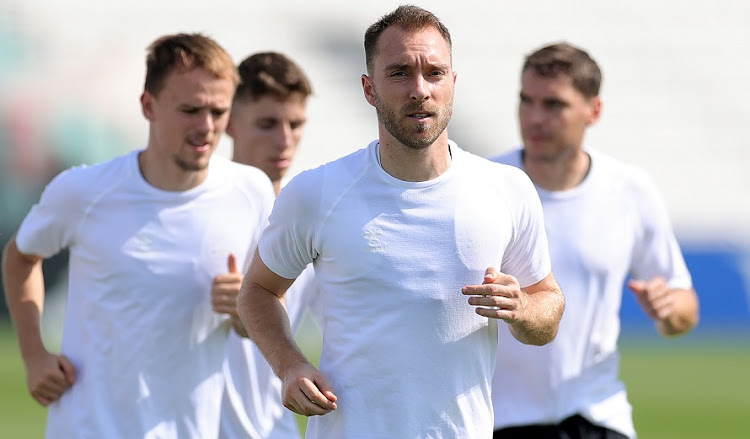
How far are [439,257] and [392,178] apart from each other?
296 millimetres

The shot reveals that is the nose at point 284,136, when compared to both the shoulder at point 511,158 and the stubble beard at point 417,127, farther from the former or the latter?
the stubble beard at point 417,127

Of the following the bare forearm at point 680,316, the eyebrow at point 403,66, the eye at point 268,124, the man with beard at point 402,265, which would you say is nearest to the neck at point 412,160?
the man with beard at point 402,265

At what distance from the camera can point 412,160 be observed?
4.21m

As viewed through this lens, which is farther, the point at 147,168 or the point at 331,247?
the point at 147,168

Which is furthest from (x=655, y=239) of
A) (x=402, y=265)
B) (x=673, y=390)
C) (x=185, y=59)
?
(x=673, y=390)

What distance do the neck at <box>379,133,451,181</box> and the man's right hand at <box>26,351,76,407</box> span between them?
179 cm

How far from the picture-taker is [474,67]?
24.3 m

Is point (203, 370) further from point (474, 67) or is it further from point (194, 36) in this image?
point (474, 67)

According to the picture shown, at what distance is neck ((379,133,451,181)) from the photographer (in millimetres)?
4207

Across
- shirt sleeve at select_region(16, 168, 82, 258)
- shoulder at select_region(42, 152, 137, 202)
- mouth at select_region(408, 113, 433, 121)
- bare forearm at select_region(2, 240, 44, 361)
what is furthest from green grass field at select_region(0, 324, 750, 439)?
mouth at select_region(408, 113, 433, 121)

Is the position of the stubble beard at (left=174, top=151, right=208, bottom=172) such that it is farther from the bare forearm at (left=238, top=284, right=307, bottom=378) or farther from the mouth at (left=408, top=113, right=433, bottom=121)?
the mouth at (left=408, top=113, right=433, bottom=121)

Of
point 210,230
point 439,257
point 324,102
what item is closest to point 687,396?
point 210,230

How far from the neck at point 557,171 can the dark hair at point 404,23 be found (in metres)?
2.03

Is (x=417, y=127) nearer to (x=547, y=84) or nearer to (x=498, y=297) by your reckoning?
(x=498, y=297)
